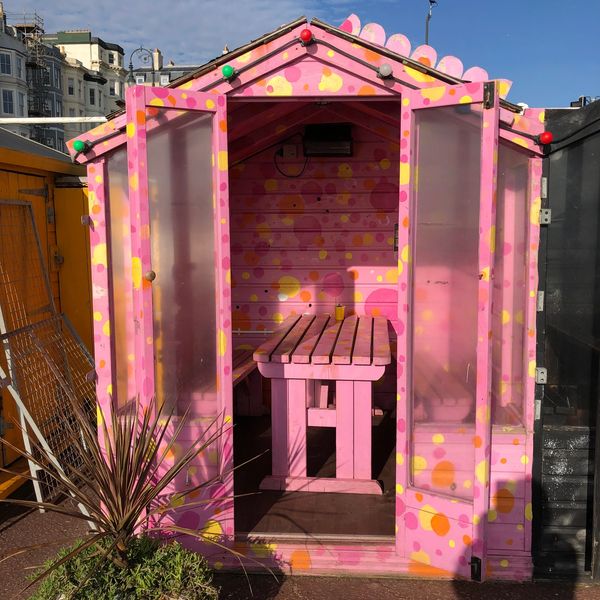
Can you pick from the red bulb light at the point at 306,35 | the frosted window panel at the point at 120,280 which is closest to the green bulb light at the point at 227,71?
the red bulb light at the point at 306,35

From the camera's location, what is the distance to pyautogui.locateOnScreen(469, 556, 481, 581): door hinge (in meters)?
3.31

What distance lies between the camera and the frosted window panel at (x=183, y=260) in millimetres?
3475

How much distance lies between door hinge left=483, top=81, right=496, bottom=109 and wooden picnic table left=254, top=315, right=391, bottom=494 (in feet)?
6.23

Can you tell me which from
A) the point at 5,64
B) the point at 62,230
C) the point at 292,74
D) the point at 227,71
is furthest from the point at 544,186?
the point at 5,64

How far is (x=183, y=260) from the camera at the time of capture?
3549mm

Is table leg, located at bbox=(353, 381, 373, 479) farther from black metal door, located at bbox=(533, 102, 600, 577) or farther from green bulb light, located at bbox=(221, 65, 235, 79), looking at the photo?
green bulb light, located at bbox=(221, 65, 235, 79)

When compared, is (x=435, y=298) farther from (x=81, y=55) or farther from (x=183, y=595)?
(x=81, y=55)

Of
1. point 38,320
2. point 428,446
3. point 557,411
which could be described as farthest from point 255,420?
point 557,411

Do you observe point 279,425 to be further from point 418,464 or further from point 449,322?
point 449,322

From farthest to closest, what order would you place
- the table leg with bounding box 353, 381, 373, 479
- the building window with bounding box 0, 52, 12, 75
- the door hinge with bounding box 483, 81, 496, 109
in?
the building window with bounding box 0, 52, 12, 75 < the table leg with bounding box 353, 381, 373, 479 < the door hinge with bounding box 483, 81, 496, 109

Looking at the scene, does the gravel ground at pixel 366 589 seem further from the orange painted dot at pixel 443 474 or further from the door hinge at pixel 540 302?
the door hinge at pixel 540 302

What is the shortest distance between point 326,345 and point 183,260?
5.22 feet

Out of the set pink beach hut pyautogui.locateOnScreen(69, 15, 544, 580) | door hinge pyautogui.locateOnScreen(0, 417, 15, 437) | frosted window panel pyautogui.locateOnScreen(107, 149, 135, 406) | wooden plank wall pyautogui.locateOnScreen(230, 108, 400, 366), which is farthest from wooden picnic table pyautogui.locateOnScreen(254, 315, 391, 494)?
door hinge pyautogui.locateOnScreen(0, 417, 15, 437)

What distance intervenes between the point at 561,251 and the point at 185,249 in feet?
6.99
